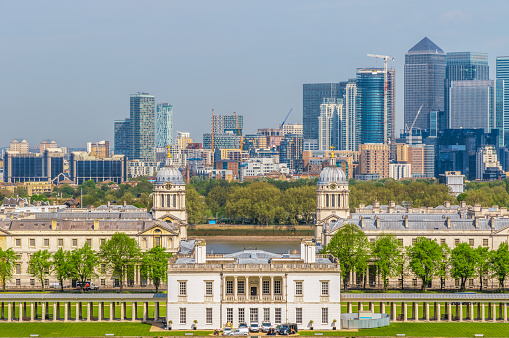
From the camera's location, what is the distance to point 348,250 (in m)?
100

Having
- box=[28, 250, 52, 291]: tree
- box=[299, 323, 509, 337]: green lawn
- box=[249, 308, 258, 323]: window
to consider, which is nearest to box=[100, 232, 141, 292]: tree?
box=[28, 250, 52, 291]: tree

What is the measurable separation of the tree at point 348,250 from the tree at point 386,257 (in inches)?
43.3

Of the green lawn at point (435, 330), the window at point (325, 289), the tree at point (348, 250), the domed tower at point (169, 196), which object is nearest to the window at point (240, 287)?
the green lawn at point (435, 330)

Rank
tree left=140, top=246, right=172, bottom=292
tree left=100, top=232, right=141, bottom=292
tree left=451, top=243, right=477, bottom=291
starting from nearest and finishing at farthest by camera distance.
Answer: tree left=451, top=243, right=477, bottom=291 < tree left=140, top=246, right=172, bottom=292 < tree left=100, top=232, right=141, bottom=292

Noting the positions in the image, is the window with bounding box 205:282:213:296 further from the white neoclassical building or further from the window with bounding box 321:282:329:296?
the window with bounding box 321:282:329:296

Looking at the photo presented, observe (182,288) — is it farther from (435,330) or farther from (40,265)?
(40,265)

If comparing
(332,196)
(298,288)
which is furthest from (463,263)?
(332,196)

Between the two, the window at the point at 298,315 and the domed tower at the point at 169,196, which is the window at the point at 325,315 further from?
the domed tower at the point at 169,196

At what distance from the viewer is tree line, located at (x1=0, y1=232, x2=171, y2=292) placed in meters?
97.4

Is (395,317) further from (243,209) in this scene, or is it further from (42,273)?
(243,209)

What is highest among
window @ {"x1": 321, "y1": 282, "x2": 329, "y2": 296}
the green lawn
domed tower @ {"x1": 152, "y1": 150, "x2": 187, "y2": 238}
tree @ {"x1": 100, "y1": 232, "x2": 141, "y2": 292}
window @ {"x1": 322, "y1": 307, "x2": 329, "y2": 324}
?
domed tower @ {"x1": 152, "y1": 150, "x2": 187, "y2": 238}

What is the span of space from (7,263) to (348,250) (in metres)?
29.5

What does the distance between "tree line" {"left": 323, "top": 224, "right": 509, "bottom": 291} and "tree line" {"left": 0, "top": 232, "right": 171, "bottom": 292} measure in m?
15.1

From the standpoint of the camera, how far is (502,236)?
11081 centimetres
